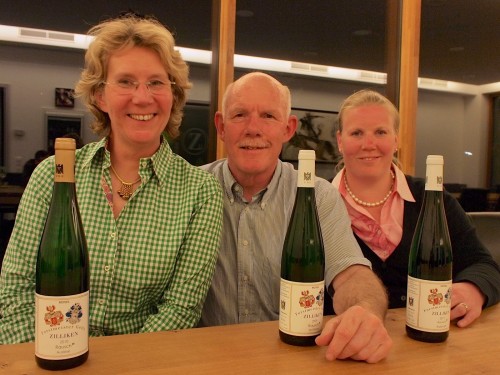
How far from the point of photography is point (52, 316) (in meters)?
0.70

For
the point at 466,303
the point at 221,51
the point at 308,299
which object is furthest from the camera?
the point at 221,51

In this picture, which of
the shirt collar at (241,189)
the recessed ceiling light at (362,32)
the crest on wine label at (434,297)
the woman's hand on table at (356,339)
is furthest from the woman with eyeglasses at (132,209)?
the recessed ceiling light at (362,32)

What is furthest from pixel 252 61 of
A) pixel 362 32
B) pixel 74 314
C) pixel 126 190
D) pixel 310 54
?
pixel 74 314

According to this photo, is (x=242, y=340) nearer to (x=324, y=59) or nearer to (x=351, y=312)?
(x=351, y=312)

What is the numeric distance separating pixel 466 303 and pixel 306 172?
53 centimetres

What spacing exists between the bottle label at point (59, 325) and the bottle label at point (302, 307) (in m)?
0.33

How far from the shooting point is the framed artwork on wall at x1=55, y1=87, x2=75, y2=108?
4527 millimetres

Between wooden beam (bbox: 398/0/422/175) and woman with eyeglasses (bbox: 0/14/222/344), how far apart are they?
2.62 metres

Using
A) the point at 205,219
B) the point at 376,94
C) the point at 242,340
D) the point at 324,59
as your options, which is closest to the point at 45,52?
the point at 324,59

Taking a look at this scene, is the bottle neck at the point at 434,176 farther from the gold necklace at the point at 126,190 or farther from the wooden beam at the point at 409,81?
the wooden beam at the point at 409,81

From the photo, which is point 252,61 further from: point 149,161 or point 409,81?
point 149,161

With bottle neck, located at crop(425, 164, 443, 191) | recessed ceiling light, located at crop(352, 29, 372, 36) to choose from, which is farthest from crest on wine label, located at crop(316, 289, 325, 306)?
recessed ceiling light, located at crop(352, 29, 372, 36)

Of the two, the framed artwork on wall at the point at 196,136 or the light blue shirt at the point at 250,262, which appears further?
the framed artwork on wall at the point at 196,136

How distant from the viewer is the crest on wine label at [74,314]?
2.31ft
